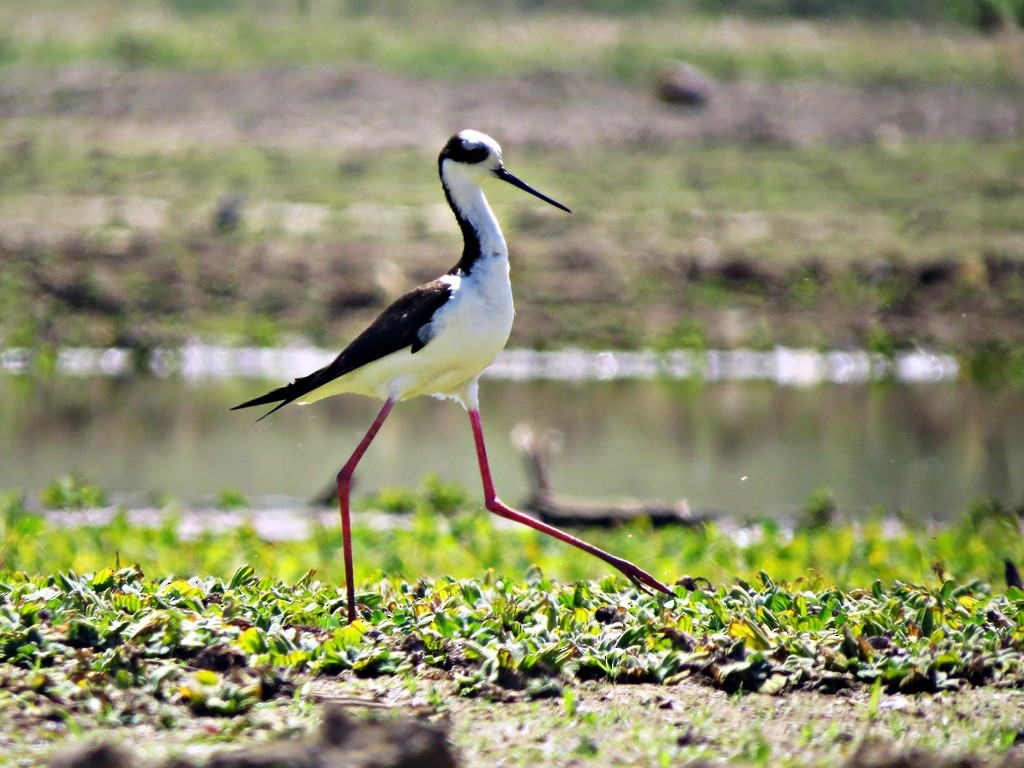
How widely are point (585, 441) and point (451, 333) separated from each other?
22.8ft

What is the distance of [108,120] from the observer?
2189 centimetres

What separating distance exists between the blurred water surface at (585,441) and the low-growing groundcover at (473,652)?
466cm

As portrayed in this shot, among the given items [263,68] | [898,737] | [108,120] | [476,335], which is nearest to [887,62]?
[263,68]

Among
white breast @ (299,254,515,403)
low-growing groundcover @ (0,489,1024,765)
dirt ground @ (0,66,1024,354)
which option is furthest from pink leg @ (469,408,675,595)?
dirt ground @ (0,66,1024,354)

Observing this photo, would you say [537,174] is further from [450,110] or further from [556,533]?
[556,533]

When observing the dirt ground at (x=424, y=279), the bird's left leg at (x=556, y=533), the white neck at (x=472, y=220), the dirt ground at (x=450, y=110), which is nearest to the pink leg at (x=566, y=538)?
the bird's left leg at (x=556, y=533)

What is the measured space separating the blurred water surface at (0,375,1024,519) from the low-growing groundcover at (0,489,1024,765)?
4.66 metres

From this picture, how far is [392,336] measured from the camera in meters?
6.53

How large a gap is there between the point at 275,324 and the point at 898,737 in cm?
1279

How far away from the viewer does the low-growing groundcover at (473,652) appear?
4.82 meters

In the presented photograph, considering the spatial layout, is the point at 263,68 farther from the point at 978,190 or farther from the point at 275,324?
the point at 978,190

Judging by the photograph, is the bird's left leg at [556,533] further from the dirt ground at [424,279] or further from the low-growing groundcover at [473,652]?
the dirt ground at [424,279]

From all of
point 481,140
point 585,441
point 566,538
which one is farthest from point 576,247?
point 566,538

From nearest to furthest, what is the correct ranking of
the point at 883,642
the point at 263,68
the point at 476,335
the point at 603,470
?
the point at 883,642 < the point at 476,335 < the point at 603,470 < the point at 263,68
